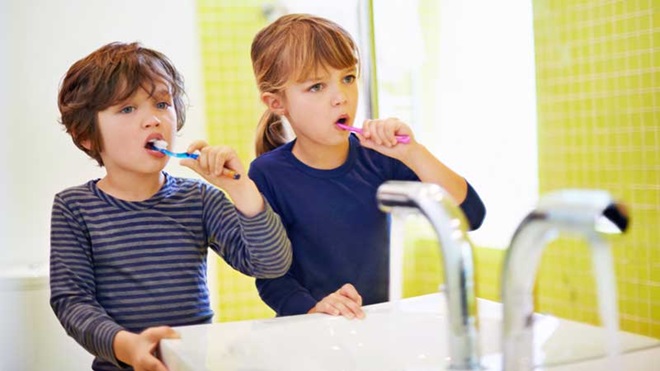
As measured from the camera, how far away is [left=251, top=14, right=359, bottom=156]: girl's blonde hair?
998 millimetres

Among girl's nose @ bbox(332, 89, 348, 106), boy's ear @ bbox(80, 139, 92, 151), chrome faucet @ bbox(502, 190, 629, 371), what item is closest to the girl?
girl's nose @ bbox(332, 89, 348, 106)

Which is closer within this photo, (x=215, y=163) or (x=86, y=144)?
(x=215, y=163)

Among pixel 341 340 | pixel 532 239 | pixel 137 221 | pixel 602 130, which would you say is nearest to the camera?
pixel 532 239

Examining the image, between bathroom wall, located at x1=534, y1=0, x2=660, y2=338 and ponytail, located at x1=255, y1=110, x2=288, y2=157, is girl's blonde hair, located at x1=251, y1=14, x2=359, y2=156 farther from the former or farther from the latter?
bathroom wall, located at x1=534, y1=0, x2=660, y2=338

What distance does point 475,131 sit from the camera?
3.04ft

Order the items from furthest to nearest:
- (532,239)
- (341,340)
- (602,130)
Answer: (341,340) → (602,130) → (532,239)

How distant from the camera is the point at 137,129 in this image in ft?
3.26

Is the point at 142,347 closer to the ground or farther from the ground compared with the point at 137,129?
closer to the ground

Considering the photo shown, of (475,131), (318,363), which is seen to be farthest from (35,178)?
(475,131)

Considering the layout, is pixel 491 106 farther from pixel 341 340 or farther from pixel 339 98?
pixel 341 340

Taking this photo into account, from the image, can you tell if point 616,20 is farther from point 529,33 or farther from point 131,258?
point 131,258

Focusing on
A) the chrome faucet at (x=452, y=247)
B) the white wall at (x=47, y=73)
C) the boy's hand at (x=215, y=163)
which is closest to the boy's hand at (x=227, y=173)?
the boy's hand at (x=215, y=163)

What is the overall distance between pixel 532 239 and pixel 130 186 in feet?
1.96

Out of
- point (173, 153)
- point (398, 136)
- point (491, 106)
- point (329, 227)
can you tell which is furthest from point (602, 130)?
point (173, 153)
